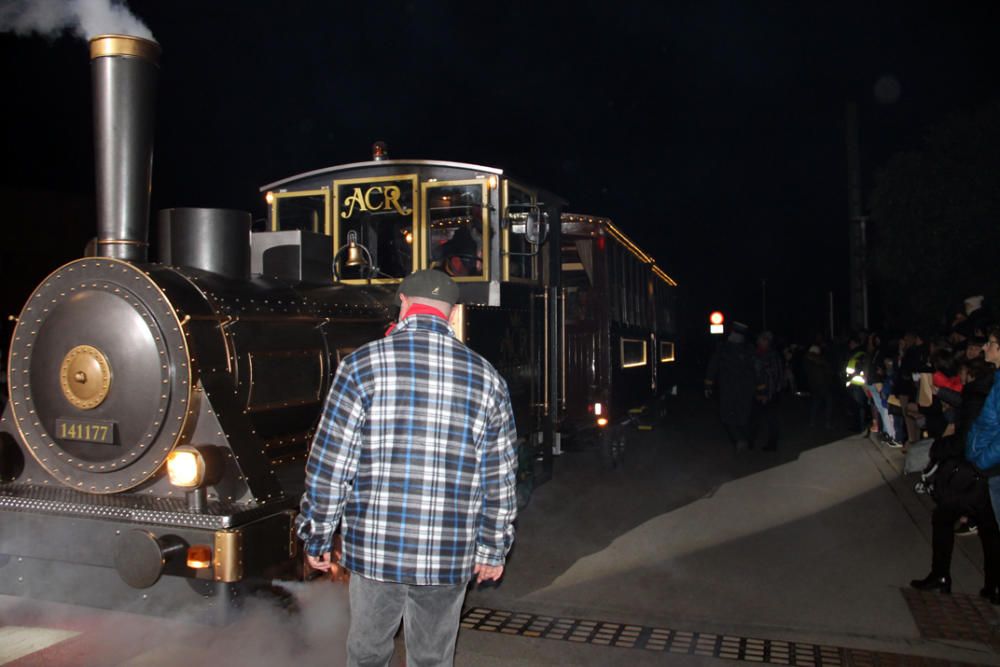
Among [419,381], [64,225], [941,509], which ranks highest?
[64,225]

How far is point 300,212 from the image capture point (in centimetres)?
632

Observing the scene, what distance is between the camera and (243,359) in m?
4.00

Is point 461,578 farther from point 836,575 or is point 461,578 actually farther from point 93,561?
point 836,575

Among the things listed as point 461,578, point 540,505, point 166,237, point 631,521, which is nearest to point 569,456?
point 540,505

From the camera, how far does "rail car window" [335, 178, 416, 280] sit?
5961 mm

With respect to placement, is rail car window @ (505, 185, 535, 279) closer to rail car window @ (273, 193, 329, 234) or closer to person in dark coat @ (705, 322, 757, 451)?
rail car window @ (273, 193, 329, 234)

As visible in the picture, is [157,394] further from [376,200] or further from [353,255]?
[376,200]

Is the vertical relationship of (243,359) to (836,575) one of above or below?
above

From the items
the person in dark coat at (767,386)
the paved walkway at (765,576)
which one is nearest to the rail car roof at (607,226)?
the person in dark coat at (767,386)

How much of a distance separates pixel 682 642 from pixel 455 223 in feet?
10.1

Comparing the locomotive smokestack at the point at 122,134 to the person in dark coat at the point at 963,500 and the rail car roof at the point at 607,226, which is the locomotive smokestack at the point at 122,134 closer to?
the person in dark coat at the point at 963,500

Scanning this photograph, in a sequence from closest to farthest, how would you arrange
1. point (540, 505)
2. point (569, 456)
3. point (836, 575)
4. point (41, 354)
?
point (41, 354)
point (836, 575)
point (540, 505)
point (569, 456)

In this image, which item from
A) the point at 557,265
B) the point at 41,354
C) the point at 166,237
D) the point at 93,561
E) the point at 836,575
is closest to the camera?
the point at 93,561

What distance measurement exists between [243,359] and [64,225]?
24.6m
